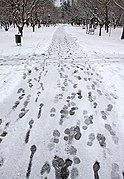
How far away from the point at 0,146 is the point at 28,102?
210cm

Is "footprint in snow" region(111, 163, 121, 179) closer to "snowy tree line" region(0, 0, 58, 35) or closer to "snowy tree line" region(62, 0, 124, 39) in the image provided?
"snowy tree line" region(62, 0, 124, 39)

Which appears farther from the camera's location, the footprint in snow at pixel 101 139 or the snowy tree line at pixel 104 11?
the snowy tree line at pixel 104 11

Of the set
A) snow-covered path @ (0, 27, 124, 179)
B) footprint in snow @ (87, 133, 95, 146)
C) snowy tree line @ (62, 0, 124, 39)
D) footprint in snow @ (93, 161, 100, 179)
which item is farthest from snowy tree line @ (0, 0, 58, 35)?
footprint in snow @ (93, 161, 100, 179)

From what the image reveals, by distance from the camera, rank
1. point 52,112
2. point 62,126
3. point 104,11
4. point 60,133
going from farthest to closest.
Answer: point 104,11, point 52,112, point 62,126, point 60,133

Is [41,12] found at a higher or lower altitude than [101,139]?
higher

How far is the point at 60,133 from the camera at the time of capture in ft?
14.6

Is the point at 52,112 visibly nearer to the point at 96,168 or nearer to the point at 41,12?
the point at 96,168

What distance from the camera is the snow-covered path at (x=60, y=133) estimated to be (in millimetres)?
3479

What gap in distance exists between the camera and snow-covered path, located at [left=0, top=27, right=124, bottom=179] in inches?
137

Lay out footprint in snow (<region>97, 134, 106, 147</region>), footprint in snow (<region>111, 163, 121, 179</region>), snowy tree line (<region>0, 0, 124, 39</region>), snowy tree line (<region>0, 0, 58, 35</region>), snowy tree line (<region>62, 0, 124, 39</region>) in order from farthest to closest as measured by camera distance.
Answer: snowy tree line (<region>62, 0, 124, 39</region>) → snowy tree line (<region>0, 0, 124, 39</region>) → snowy tree line (<region>0, 0, 58, 35</region>) → footprint in snow (<region>97, 134, 106, 147</region>) → footprint in snow (<region>111, 163, 121, 179</region>)

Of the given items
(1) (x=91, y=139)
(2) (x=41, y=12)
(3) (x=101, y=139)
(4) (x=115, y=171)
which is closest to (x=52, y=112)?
(1) (x=91, y=139)

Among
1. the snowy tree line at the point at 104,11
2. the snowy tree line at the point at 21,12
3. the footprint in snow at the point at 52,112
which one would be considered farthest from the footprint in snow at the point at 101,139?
the snowy tree line at the point at 21,12

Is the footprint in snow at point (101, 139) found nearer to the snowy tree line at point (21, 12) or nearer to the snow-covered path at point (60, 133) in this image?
the snow-covered path at point (60, 133)

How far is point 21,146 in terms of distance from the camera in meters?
4.06
